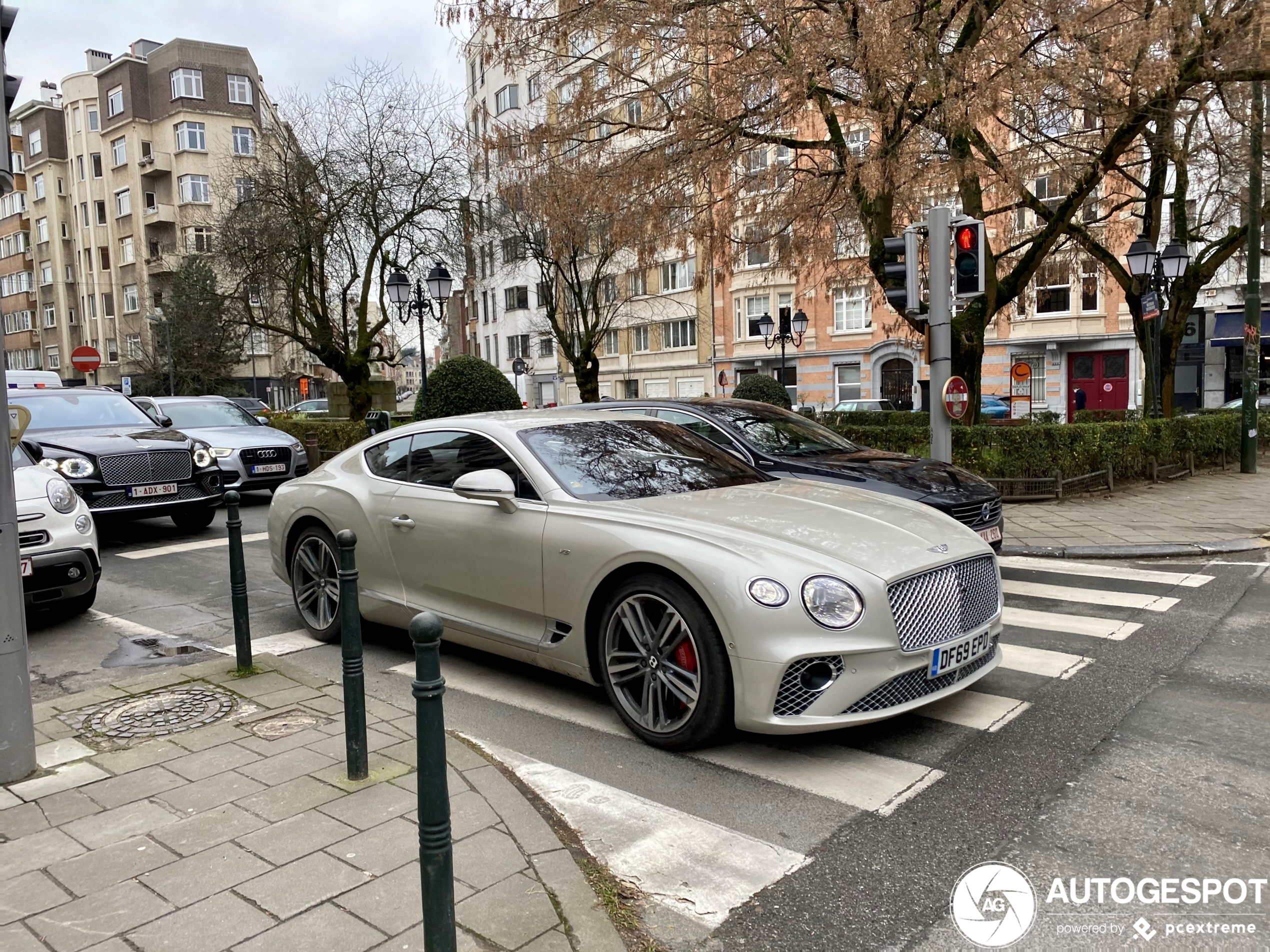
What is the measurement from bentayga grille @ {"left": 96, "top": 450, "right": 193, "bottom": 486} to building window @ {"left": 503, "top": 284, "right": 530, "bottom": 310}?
51.1 meters

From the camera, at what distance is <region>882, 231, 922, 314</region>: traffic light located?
10.1 meters

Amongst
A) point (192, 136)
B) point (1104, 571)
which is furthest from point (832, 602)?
point (192, 136)

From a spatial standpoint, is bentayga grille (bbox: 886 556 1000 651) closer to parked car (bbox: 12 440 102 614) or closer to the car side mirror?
the car side mirror

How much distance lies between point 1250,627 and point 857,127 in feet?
33.9

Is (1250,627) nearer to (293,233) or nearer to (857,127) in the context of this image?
(857,127)

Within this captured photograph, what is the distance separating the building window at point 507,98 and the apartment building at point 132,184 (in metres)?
14.8

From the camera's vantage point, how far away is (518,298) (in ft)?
204

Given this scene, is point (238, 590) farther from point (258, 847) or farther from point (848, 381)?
point (848, 381)

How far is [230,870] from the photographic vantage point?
122 inches

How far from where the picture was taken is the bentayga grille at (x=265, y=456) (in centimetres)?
1351

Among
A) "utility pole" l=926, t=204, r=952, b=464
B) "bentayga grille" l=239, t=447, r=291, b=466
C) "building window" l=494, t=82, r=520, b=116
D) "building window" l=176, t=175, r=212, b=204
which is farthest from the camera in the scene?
"building window" l=494, t=82, r=520, b=116

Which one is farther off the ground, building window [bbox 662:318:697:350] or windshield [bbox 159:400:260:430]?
building window [bbox 662:318:697:350]

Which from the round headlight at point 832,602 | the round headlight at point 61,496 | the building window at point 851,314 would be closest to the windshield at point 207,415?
the round headlight at point 61,496

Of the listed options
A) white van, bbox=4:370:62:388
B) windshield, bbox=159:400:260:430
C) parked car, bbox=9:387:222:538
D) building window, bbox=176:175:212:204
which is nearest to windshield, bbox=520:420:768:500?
parked car, bbox=9:387:222:538
